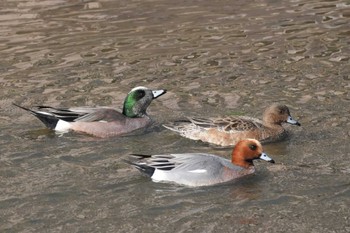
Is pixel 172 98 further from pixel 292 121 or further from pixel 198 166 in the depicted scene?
pixel 198 166

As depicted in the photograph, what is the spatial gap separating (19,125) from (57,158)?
136 centimetres

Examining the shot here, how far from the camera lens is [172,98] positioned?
36.1 ft

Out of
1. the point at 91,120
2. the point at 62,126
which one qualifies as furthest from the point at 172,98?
the point at 62,126

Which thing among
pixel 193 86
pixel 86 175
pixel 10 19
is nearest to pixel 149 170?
pixel 86 175

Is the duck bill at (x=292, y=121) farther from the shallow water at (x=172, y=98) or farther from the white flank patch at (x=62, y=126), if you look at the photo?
the white flank patch at (x=62, y=126)

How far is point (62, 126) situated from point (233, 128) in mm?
1870

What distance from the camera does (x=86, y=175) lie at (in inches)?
326

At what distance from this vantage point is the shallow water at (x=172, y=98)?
741 cm

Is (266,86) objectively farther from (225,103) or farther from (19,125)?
(19,125)

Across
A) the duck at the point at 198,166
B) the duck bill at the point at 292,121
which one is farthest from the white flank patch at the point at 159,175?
the duck bill at the point at 292,121

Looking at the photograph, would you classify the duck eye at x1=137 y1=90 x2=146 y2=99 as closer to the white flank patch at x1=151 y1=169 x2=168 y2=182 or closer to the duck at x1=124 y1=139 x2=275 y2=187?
the duck at x1=124 y1=139 x2=275 y2=187

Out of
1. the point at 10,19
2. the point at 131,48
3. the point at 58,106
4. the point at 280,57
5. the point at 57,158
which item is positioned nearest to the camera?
the point at 57,158

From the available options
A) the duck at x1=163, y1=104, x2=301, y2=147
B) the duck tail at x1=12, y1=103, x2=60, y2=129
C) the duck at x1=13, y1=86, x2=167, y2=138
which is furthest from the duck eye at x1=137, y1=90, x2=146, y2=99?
the duck tail at x1=12, y1=103, x2=60, y2=129

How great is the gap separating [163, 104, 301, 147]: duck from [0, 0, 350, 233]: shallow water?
137 mm
